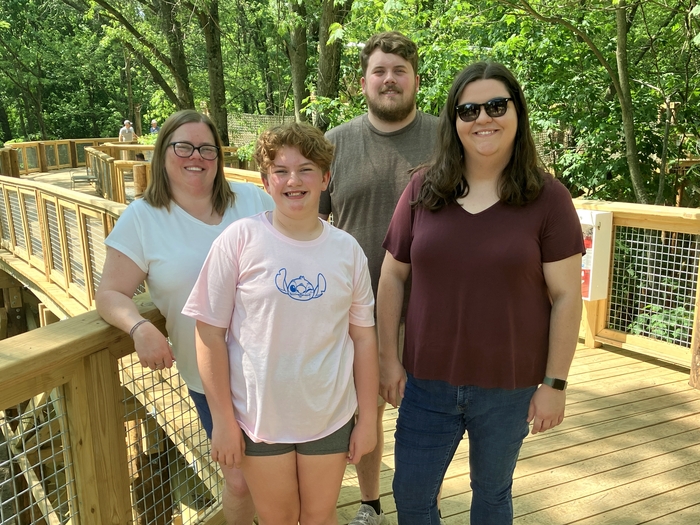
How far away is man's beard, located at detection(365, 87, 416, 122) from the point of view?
8.43ft

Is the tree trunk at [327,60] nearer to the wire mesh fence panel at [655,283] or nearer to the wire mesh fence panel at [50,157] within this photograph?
the wire mesh fence panel at [655,283]

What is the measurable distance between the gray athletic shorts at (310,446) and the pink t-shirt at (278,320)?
2 cm

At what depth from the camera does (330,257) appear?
188 cm

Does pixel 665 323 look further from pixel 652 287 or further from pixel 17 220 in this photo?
pixel 17 220

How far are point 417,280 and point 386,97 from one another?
2.97ft

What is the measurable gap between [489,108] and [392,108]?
74 centimetres

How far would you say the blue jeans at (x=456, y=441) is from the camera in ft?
6.52

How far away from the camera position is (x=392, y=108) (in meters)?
2.57

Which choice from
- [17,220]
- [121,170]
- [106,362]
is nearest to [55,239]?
[17,220]

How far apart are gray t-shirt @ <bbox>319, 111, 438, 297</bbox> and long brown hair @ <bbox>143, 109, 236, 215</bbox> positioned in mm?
542

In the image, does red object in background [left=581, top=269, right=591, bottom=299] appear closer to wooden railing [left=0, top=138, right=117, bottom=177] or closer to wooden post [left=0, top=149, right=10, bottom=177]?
wooden post [left=0, top=149, right=10, bottom=177]

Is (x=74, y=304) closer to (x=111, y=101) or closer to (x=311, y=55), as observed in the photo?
(x=311, y=55)

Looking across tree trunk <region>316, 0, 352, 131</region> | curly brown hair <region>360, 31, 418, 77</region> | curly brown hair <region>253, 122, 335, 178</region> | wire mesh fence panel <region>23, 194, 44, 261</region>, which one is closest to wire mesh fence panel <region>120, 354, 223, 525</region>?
curly brown hair <region>253, 122, 335, 178</region>

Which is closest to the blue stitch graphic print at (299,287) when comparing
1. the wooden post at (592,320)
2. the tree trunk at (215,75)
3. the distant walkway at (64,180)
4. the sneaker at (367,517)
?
the sneaker at (367,517)
